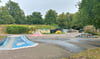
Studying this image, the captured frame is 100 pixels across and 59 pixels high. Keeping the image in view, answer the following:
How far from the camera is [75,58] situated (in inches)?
272

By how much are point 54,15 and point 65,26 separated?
10.1 meters

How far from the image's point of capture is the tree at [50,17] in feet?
213

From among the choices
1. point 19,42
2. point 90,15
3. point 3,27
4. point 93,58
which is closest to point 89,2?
point 90,15

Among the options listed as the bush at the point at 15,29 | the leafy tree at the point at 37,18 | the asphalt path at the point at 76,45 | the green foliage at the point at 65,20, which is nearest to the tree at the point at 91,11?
the asphalt path at the point at 76,45

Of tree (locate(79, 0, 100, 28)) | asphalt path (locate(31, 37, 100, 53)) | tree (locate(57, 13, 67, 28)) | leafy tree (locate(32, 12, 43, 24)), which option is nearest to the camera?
tree (locate(79, 0, 100, 28))

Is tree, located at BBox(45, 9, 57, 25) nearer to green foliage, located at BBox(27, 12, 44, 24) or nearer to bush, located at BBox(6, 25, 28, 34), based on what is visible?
green foliage, located at BBox(27, 12, 44, 24)

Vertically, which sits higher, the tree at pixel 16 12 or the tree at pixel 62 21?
the tree at pixel 16 12

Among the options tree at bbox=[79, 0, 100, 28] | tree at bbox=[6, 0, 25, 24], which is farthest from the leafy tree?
tree at bbox=[79, 0, 100, 28]

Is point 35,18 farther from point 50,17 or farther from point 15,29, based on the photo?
point 15,29

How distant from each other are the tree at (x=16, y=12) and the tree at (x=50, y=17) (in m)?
12.2

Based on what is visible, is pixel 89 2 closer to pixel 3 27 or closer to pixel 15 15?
pixel 3 27

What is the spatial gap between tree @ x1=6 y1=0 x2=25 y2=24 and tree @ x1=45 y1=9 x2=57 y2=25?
12.2 metres

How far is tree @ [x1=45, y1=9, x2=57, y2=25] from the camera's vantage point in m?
64.9

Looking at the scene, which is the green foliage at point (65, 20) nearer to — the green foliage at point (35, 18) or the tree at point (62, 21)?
the tree at point (62, 21)
